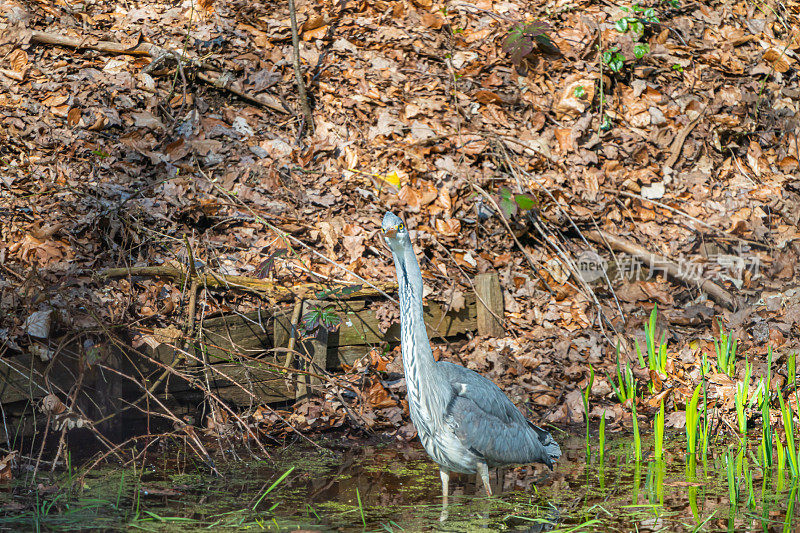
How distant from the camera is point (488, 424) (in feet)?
13.7

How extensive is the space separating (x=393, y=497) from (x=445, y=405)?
0.66 metres

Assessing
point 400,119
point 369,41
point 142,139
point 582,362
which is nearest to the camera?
point 582,362

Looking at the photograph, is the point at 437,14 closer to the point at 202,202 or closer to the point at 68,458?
the point at 202,202

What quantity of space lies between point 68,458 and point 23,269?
194 cm

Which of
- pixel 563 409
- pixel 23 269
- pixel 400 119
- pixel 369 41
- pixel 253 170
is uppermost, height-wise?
pixel 369 41

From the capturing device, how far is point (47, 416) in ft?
13.9

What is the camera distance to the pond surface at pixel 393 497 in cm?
353

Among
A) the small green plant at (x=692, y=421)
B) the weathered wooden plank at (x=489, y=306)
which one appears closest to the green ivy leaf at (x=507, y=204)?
the weathered wooden plank at (x=489, y=306)

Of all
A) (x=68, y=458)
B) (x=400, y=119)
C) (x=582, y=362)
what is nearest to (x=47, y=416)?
(x=68, y=458)

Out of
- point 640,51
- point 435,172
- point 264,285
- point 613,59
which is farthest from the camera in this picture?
point 640,51

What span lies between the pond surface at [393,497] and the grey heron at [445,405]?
10.6 inches

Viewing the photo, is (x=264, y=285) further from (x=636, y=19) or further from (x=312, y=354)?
(x=636, y=19)

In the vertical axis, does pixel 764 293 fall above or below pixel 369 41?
below

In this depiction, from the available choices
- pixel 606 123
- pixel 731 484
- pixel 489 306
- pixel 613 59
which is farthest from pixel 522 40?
pixel 731 484
